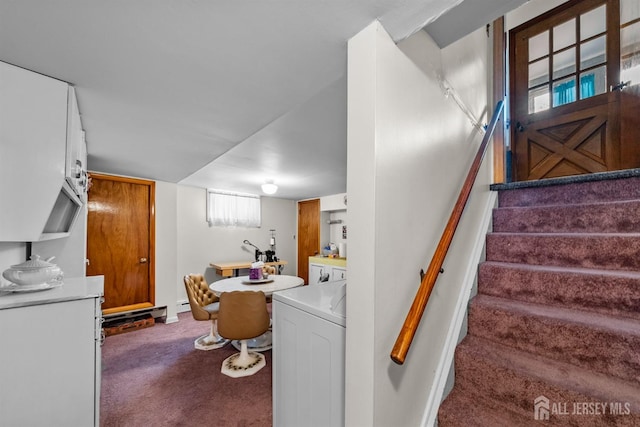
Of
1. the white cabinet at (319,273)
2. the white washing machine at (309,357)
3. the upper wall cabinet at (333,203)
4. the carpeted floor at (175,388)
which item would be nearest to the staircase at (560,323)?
the white washing machine at (309,357)

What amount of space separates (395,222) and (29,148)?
177 cm

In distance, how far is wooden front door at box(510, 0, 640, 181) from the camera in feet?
7.58

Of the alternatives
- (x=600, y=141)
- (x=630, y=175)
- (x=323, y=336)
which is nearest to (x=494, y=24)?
(x=600, y=141)

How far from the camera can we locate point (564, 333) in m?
1.21

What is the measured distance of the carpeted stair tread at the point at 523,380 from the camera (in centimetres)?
103

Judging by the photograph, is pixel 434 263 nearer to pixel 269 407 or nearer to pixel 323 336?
pixel 323 336

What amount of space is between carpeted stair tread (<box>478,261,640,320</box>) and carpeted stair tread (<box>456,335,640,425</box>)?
13.1 inches

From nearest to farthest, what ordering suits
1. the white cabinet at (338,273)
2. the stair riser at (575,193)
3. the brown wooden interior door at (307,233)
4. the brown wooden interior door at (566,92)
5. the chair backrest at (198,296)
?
the stair riser at (575,193)
the brown wooden interior door at (566,92)
the chair backrest at (198,296)
the white cabinet at (338,273)
the brown wooden interior door at (307,233)

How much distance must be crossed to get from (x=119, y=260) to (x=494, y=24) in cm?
529

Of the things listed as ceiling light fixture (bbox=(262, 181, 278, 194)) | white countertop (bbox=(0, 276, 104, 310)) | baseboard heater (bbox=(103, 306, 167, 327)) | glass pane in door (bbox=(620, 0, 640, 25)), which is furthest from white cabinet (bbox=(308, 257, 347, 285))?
glass pane in door (bbox=(620, 0, 640, 25))

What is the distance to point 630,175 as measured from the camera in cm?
164

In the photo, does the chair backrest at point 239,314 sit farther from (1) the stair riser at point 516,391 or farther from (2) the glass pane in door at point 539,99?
(2) the glass pane in door at point 539,99

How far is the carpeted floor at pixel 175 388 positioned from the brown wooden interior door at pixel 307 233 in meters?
3.16

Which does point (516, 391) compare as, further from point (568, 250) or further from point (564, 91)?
point (564, 91)
